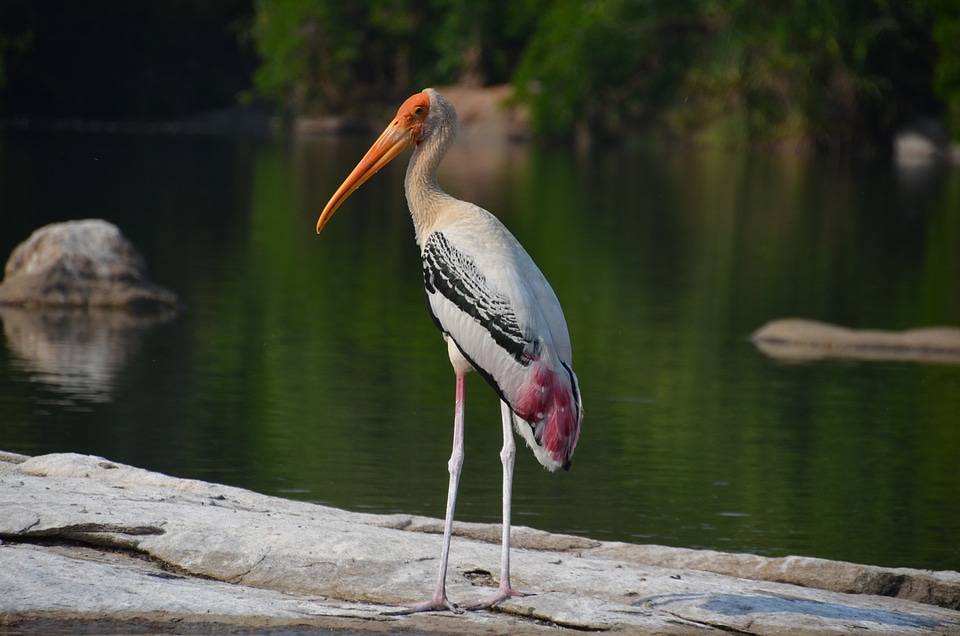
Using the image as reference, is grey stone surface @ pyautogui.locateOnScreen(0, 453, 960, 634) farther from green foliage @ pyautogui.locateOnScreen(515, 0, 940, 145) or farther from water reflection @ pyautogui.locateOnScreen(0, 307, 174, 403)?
green foliage @ pyautogui.locateOnScreen(515, 0, 940, 145)

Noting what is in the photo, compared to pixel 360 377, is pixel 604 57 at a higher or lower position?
higher

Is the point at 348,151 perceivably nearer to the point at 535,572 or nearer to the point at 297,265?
the point at 297,265

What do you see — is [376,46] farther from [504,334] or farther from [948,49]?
[504,334]

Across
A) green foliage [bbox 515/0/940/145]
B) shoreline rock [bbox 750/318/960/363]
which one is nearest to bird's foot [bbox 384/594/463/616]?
shoreline rock [bbox 750/318/960/363]

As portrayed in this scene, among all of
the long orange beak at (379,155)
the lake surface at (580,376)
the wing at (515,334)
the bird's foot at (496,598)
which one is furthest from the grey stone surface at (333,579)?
the lake surface at (580,376)

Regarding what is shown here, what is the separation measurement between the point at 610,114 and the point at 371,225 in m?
26.0

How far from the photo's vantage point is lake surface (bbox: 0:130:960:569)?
8516 mm

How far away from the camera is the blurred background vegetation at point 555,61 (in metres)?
44.7

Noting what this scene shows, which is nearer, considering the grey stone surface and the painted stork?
the grey stone surface

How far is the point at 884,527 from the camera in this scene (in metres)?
8.25

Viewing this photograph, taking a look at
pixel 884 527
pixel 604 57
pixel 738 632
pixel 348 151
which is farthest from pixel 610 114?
pixel 738 632

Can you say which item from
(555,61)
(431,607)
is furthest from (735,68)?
(431,607)

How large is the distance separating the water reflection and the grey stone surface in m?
4.96

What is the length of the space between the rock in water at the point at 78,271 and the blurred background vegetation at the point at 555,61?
32.1 m
